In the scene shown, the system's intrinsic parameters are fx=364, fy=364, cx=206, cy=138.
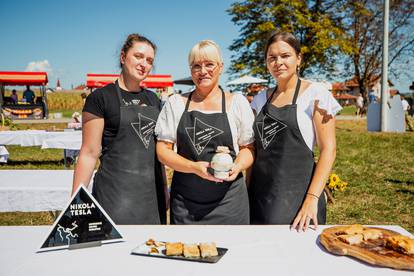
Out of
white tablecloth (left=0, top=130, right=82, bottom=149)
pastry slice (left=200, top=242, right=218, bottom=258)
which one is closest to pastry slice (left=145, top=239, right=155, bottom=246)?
pastry slice (left=200, top=242, right=218, bottom=258)

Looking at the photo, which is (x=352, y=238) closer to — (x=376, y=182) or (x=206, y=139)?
(x=206, y=139)

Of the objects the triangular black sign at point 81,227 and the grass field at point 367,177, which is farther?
the grass field at point 367,177

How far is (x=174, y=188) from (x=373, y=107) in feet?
42.9

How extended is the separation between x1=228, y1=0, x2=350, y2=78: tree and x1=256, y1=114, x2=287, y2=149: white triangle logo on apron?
18.0 meters

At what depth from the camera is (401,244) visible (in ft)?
4.44

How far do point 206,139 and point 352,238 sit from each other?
902 mm

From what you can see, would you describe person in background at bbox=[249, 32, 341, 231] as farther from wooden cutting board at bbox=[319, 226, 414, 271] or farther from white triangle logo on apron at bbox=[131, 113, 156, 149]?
white triangle logo on apron at bbox=[131, 113, 156, 149]

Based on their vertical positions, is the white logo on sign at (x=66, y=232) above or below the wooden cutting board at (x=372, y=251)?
above

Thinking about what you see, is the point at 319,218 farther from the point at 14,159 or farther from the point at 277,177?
the point at 14,159

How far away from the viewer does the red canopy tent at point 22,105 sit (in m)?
19.6

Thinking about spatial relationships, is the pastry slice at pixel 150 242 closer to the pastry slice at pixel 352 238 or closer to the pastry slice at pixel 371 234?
the pastry slice at pixel 352 238

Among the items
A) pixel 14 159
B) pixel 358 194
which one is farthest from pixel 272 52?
pixel 14 159

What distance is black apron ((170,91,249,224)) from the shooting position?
2.01 metres

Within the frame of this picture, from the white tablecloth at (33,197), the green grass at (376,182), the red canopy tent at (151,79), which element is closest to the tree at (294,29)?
the red canopy tent at (151,79)
